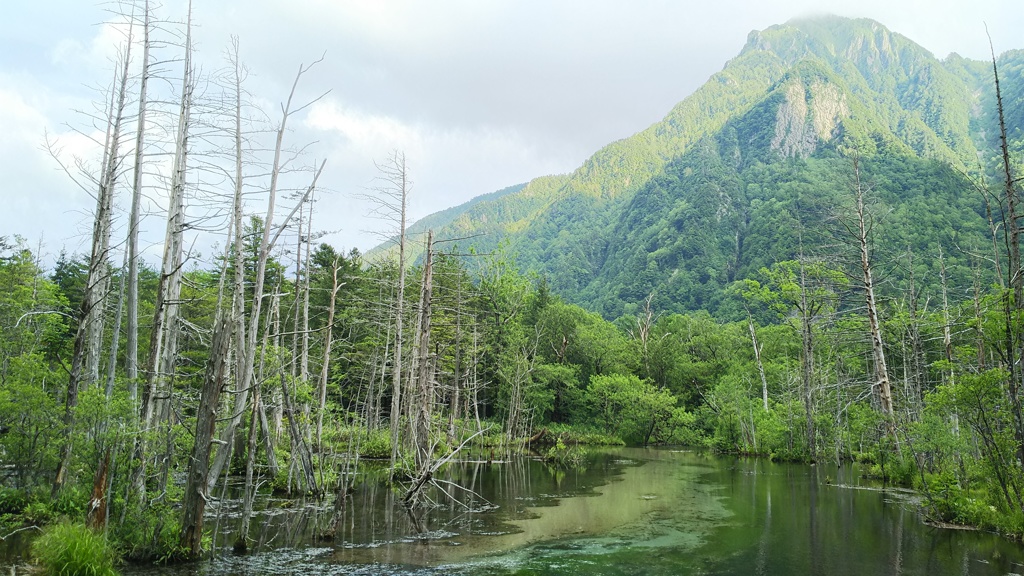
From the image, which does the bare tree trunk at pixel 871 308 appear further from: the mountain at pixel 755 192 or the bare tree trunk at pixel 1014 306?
the mountain at pixel 755 192

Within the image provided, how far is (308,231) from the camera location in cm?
2359

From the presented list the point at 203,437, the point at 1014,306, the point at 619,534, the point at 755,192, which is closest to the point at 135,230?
the point at 203,437

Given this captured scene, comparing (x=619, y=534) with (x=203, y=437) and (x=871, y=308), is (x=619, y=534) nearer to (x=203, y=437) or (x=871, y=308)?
(x=203, y=437)

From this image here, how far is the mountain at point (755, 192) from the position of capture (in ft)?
278

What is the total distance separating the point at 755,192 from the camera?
389ft

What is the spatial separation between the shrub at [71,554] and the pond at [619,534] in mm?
978

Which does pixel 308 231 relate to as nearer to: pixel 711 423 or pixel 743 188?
pixel 711 423

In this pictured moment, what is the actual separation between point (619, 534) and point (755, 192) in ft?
387

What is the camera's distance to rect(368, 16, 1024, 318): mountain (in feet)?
278

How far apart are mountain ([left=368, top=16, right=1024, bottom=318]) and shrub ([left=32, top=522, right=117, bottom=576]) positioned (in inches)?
2215

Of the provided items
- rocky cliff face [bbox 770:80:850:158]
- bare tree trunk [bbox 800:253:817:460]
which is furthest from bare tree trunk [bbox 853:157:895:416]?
rocky cliff face [bbox 770:80:850:158]

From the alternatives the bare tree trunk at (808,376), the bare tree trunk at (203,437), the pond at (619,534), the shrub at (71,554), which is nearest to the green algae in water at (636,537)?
the pond at (619,534)

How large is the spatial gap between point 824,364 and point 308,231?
37091 millimetres

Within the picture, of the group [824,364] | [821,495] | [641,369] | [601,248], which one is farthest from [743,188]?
[821,495]
